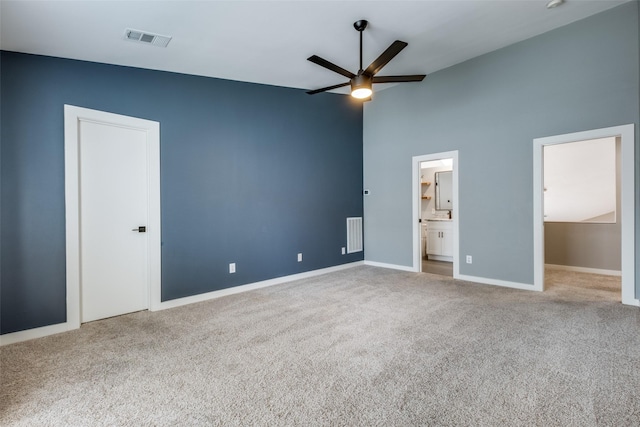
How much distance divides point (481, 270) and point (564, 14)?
10.6 ft

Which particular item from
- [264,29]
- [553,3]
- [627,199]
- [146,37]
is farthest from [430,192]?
[146,37]

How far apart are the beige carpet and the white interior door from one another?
257 millimetres

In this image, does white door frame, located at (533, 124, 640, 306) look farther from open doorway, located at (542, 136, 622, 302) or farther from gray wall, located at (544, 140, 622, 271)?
gray wall, located at (544, 140, 622, 271)

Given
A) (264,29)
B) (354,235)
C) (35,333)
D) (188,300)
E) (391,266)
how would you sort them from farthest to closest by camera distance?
(354,235) < (391,266) < (188,300) < (264,29) < (35,333)

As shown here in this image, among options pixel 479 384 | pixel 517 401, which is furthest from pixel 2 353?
pixel 517 401

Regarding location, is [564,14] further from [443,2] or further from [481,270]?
[481,270]

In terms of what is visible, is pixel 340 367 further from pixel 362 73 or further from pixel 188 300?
pixel 362 73

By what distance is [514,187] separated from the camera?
166 inches

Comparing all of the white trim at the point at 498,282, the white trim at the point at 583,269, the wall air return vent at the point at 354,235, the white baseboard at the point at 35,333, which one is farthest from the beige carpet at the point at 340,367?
the wall air return vent at the point at 354,235

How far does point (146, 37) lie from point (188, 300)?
9.29ft

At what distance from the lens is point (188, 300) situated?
12.4 ft

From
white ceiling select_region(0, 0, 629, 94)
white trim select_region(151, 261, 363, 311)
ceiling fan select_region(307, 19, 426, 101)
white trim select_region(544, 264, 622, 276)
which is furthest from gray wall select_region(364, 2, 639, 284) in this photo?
white trim select_region(544, 264, 622, 276)

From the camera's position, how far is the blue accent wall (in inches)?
109

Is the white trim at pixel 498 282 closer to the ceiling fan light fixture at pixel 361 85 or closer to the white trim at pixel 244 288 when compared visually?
the white trim at pixel 244 288
